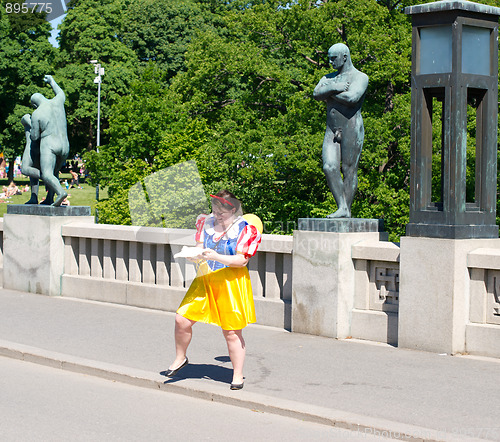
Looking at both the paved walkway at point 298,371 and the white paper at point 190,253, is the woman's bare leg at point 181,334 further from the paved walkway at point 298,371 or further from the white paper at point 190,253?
the white paper at point 190,253

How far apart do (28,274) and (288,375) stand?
22.9 feet

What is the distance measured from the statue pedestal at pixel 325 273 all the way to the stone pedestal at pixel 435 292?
30.6 inches

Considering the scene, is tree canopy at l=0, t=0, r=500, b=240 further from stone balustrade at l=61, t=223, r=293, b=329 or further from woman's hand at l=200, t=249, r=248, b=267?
woman's hand at l=200, t=249, r=248, b=267

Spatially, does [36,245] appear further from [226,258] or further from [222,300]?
[226,258]

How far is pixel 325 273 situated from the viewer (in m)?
9.45

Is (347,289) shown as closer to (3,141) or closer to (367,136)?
(367,136)

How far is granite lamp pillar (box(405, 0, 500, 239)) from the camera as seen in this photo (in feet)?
28.5

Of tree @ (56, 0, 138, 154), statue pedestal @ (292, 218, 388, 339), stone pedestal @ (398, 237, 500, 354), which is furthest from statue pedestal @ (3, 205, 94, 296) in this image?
tree @ (56, 0, 138, 154)

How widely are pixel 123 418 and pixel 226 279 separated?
140cm

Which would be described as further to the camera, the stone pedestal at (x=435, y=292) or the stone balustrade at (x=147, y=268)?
the stone balustrade at (x=147, y=268)

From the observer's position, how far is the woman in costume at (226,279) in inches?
271

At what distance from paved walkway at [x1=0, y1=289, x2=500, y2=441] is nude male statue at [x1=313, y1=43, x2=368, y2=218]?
1863 millimetres

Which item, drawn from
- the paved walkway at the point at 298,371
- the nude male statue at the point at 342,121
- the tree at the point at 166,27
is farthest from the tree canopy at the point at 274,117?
the tree at the point at 166,27

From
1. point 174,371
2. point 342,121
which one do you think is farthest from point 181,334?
point 342,121
